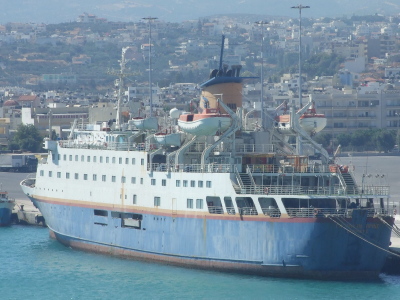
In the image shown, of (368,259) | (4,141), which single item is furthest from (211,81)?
(4,141)

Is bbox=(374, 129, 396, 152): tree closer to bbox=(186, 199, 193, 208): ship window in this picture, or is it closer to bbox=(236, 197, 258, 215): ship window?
bbox=(186, 199, 193, 208): ship window

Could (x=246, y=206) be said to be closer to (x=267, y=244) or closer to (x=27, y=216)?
(x=267, y=244)

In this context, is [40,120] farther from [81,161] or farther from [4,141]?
[81,161]

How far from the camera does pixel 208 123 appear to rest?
48.0 meters

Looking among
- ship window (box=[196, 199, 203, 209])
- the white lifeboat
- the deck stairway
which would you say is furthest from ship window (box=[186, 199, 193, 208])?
the deck stairway

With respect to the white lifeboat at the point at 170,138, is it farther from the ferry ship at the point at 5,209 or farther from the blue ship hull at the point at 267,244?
the ferry ship at the point at 5,209

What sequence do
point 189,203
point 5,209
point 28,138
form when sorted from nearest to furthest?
point 189,203
point 5,209
point 28,138

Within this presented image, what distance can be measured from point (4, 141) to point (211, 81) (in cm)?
6016

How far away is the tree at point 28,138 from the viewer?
103 meters

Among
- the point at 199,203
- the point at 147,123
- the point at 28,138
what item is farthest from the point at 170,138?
the point at 28,138

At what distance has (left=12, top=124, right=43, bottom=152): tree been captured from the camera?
337 feet

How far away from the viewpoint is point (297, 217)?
149ft

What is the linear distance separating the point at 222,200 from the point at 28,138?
5802cm

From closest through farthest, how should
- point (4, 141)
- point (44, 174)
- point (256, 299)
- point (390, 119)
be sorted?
1. point (256, 299)
2. point (44, 174)
3. point (4, 141)
4. point (390, 119)
